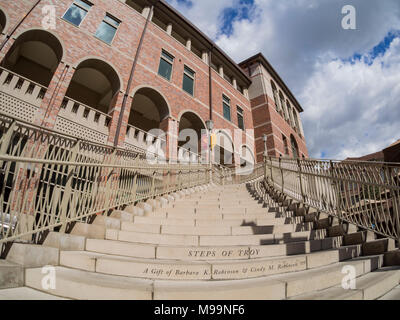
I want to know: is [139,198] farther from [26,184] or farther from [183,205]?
[26,184]

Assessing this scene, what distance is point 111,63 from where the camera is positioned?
32.6 ft

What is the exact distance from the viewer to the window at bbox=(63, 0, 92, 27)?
939 centimetres

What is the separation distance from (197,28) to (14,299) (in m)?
18.7

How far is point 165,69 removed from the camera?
13.0 m

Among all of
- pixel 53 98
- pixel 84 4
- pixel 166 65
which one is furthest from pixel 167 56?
pixel 53 98

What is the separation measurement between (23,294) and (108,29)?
1295 cm

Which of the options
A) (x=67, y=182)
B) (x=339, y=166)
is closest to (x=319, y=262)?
(x=339, y=166)

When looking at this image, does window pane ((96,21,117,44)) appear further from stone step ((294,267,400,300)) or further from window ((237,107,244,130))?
stone step ((294,267,400,300))

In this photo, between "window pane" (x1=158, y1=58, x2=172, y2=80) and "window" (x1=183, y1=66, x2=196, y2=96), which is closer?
"window pane" (x1=158, y1=58, x2=172, y2=80)

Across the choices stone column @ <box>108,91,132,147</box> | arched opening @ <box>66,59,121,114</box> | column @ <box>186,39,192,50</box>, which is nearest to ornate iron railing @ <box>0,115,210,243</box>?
stone column @ <box>108,91,132,147</box>

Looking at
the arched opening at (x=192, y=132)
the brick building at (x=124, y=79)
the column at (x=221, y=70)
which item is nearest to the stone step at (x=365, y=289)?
the brick building at (x=124, y=79)

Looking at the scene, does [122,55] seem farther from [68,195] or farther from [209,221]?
[209,221]

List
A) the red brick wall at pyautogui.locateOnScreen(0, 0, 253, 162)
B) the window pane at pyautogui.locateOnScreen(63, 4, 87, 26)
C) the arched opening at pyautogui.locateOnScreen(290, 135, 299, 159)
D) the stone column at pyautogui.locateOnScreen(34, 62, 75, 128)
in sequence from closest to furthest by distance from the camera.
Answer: the stone column at pyautogui.locateOnScreen(34, 62, 75, 128)
the red brick wall at pyautogui.locateOnScreen(0, 0, 253, 162)
the window pane at pyautogui.locateOnScreen(63, 4, 87, 26)
the arched opening at pyautogui.locateOnScreen(290, 135, 299, 159)

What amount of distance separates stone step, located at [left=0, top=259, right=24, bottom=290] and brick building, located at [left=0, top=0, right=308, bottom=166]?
5.77 m
